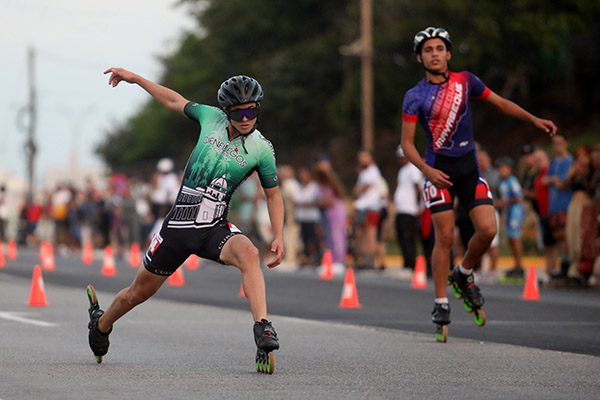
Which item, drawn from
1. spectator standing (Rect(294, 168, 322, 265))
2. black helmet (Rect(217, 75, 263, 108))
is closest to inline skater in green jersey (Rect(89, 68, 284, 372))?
black helmet (Rect(217, 75, 263, 108))

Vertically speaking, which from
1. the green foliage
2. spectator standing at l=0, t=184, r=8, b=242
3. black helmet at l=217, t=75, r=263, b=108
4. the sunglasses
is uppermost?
the green foliage

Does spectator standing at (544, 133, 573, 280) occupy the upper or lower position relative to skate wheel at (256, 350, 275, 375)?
upper

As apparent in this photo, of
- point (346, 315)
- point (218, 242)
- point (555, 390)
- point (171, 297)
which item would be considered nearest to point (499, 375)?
point (555, 390)

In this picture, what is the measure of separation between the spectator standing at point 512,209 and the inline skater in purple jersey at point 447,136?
8.45 meters

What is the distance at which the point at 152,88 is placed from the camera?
316 inches

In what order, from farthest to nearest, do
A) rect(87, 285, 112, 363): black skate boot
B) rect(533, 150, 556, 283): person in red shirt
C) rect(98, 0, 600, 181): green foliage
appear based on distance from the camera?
rect(98, 0, 600, 181): green foliage < rect(533, 150, 556, 283): person in red shirt < rect(87, 285, 112, 363): black skate boot

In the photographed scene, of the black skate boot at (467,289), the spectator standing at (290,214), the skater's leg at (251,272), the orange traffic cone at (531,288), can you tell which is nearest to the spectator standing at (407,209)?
the spectator standing at (290,214)

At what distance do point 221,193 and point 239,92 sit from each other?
0.63 m

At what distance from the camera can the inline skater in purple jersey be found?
996cm

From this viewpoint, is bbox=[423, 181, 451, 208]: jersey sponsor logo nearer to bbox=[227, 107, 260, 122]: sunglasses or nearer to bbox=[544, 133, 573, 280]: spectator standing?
bbox=[227, 107, 260, 122]: sunglasses

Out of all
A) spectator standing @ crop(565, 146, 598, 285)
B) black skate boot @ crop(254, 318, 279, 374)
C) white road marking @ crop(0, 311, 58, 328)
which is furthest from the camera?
spectator standing @ crop(565, 146, 598, 285)

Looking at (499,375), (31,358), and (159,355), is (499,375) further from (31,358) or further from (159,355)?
(31,358)

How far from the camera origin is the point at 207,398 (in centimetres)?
657

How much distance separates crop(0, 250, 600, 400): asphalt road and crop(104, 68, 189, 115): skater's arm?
1640 millimetres
